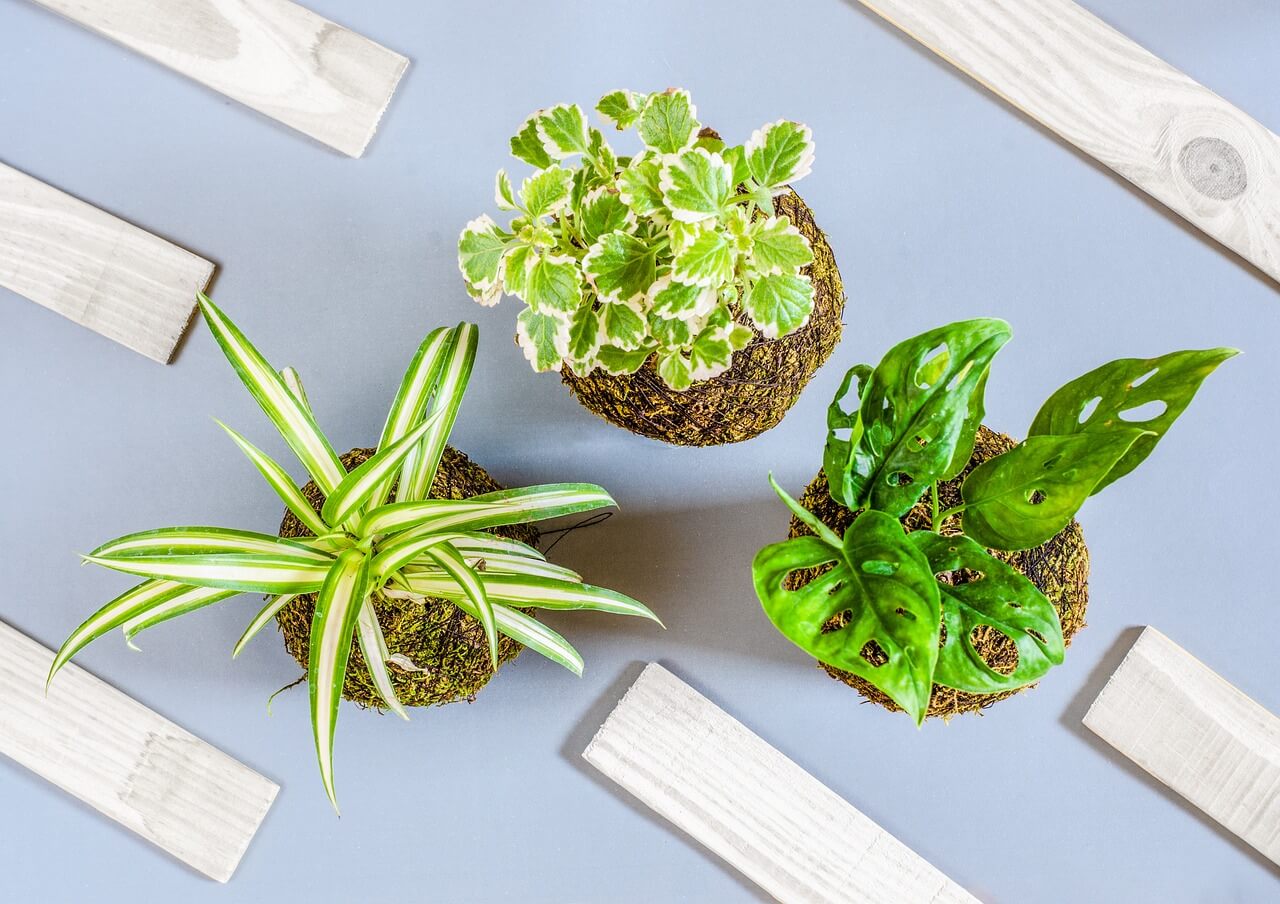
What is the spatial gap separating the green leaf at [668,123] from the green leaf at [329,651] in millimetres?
451

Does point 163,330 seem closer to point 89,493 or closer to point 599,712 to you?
point 89,493

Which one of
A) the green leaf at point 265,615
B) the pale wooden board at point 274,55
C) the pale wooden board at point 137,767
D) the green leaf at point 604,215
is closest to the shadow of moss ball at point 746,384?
the green leaf at point 604,215

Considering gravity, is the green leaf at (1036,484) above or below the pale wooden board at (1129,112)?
below

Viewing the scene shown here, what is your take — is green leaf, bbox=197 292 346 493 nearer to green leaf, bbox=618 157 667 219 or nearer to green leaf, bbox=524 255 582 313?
green leaf, bbox=524 255 582 313

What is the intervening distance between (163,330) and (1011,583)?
1073 mm

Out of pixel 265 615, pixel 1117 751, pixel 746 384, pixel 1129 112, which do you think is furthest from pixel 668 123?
pixel 1117 751

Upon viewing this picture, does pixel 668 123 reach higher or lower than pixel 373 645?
higher

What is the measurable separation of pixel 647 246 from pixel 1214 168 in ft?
2.87

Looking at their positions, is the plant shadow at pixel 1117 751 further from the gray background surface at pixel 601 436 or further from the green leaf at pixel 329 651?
the green leaf at pixel 329 651

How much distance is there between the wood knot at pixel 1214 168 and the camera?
4.19ft

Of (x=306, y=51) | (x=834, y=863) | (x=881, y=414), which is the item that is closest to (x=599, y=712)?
(x=834, y=863)

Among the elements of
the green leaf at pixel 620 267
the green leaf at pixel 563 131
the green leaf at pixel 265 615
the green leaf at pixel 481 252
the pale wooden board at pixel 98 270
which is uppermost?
the green leaf at pixel 563 131

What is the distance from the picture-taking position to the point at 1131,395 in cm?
84

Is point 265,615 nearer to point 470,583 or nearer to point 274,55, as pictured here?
point 470,583
